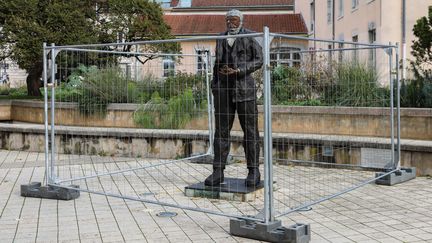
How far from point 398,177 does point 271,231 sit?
3.79m

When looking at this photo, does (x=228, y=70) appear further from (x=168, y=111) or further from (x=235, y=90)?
(x=168, y=111)

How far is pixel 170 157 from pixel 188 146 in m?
0.45

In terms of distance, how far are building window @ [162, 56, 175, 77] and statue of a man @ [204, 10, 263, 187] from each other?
2778 mm

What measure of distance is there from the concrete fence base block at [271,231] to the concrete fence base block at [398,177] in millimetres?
3338

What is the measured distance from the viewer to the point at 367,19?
25219 millimetres

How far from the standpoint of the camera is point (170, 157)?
11.6m

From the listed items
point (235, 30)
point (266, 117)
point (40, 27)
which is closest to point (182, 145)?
point (235, 30)

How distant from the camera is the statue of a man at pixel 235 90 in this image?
730 centimetres

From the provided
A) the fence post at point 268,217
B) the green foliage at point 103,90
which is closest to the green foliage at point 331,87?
the green foliage at point 103,90

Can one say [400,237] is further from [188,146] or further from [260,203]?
[188,146]

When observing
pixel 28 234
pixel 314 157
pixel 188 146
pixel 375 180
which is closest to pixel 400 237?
pixel 375 180

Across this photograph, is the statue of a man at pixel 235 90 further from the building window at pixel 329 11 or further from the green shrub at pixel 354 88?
the building window at pixel 329 11

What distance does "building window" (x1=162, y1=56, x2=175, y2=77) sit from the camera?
10.3 metres

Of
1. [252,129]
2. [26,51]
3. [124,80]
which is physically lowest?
[252,129]
